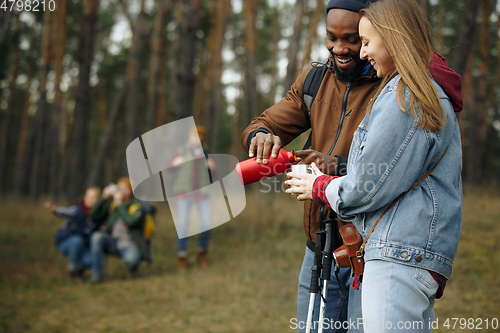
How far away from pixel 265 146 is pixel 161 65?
2065 cm

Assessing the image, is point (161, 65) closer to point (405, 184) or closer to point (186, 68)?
point (186, 68)

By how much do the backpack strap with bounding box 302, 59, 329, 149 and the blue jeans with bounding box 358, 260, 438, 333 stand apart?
0.85 m

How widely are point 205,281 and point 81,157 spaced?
717 centimetres

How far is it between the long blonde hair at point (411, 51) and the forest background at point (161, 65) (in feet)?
0.77

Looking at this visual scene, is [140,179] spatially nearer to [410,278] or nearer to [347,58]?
[347,58]

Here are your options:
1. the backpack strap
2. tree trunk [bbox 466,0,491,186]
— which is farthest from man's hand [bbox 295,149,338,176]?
tree trunk [bbox 466,0,491,186]

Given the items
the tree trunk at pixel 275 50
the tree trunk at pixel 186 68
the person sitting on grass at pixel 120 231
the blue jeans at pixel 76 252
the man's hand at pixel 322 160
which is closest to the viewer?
the man's hand at pixel 322 160

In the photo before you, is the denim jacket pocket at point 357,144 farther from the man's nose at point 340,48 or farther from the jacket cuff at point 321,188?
the man's nose at point 340,48

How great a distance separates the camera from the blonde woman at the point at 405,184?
1.42 meters

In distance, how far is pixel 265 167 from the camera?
1864 mm

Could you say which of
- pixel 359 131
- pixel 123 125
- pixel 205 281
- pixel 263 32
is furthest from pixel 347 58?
pixel 123 125

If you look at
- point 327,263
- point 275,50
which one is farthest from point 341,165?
point 275,50

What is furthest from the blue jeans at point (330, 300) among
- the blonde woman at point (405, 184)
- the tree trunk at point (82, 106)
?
the tree trunk at point (82, 106)

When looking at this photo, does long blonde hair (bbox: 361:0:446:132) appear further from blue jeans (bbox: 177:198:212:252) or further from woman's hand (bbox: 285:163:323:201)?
blue jeans (bbox: 177:198:212:252)
